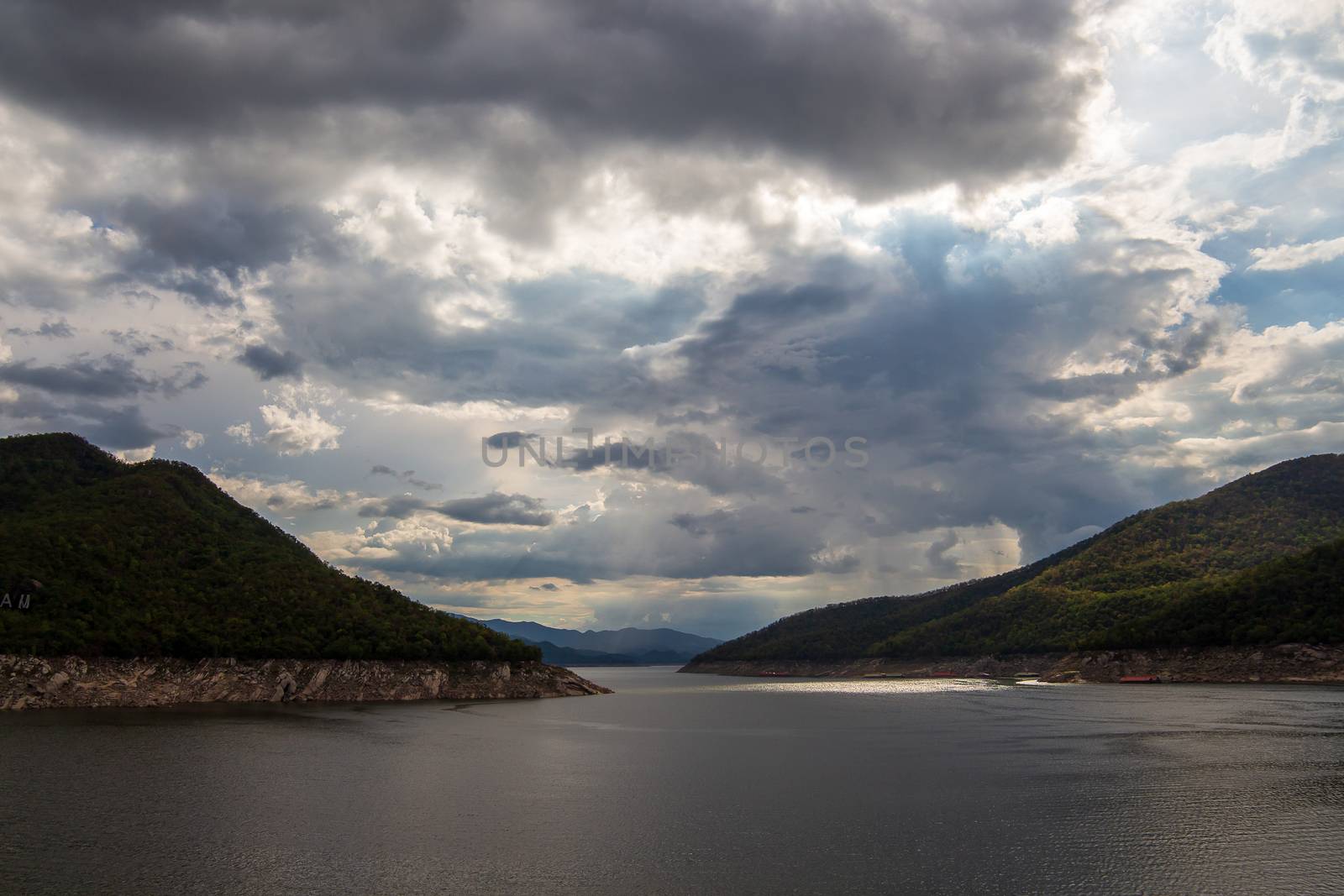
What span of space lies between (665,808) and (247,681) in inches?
3352

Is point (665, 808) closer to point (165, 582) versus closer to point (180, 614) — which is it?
point (180, 614)

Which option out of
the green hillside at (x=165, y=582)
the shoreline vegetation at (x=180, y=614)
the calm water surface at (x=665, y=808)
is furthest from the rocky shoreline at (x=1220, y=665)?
the green hillside at (x=165, y=582)

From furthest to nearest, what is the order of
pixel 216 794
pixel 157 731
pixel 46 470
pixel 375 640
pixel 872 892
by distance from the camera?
pixel 46 470 → pixel 375 640 → pixel 157 731 → pixel 216 794 → pixel 872 892

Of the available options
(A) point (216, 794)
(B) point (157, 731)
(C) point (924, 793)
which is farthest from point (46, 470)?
(C) point (924, 793)

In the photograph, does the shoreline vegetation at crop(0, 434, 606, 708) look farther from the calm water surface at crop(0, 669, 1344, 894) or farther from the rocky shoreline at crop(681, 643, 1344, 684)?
the rocky shoreline at crop(681, 643, 1344, 684)

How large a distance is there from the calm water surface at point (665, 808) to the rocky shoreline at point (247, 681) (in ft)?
35.8

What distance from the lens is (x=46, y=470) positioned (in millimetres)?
137625

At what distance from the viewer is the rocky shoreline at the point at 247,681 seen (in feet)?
300

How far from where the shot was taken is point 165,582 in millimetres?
115625

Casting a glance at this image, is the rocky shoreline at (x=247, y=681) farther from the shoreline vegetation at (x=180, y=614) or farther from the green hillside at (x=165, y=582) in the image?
the green hillside at (x=165, y=582)

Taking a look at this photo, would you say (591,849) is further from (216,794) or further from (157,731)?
(157,731)

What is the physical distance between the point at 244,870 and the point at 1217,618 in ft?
565

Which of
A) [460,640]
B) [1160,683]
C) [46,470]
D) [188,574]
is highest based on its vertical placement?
[46,470]

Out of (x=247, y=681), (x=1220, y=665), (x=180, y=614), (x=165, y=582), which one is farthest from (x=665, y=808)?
(x=1220, y=665)
